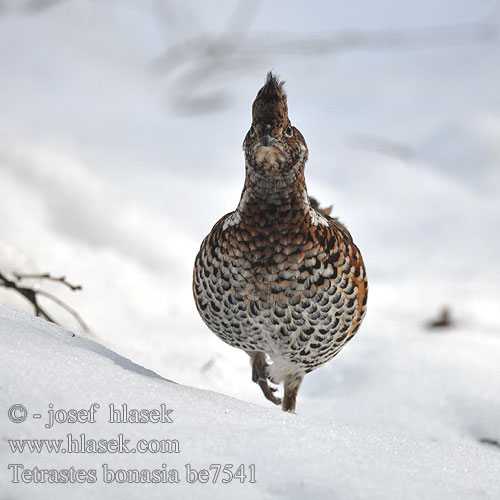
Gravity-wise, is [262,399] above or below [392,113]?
below

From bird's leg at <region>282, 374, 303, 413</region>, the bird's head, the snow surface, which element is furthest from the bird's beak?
bird's leg at <region>282, 374, 303, 413</region>

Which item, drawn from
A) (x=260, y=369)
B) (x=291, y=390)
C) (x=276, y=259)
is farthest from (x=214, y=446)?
(x=260, y=369)

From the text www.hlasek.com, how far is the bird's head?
1.10 m

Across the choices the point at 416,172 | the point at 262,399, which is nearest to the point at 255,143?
the point at 262,399

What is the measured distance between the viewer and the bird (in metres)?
2.39

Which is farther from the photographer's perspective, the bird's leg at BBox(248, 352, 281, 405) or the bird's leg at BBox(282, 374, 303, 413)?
the bird's leg at BBox(248, 352, 281, 405)

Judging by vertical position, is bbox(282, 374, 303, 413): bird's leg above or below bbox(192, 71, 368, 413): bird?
below

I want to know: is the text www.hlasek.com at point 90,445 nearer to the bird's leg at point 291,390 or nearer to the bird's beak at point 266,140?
the bird's beak at point 266,140

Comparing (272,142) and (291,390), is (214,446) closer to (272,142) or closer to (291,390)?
(272,142)

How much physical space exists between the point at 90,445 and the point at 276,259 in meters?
1.06

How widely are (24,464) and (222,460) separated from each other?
41 centimetres

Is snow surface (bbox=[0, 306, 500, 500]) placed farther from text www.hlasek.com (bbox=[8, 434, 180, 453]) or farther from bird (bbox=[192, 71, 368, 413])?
bird (bbox=[192, 71, 368, 413])

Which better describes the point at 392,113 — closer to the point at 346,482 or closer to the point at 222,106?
the point at 222,106

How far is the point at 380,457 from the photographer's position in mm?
1710
